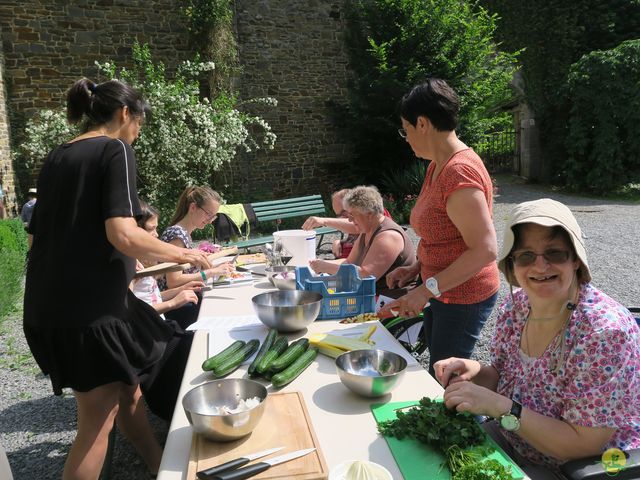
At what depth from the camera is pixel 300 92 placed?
13227 mm

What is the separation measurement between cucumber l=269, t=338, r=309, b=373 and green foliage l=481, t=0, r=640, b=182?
14.9m

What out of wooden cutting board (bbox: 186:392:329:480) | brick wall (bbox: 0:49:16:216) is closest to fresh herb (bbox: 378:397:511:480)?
wooden cutting board (bbox: 186:392:329:480)

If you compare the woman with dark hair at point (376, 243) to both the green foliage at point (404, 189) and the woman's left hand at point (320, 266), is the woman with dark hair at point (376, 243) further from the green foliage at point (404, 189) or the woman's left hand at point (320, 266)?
the green foliage at point (404, 189)

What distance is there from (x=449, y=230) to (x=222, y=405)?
1281 mm

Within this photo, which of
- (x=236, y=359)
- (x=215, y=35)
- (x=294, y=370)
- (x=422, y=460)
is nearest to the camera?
(x=422, y=460)

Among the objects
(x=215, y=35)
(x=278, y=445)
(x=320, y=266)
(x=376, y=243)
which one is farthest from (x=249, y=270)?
(x=215, y=35)

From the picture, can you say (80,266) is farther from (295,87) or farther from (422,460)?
(295,87)

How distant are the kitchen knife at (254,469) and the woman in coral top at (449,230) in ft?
3.48

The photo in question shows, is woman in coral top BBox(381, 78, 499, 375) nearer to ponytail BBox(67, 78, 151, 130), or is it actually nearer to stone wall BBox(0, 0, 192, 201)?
ponytail BBox(67, 78, 151, 130)

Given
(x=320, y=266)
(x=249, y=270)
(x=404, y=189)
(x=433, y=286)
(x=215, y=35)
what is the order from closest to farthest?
(x=433, y=286)
(x=320, y=266)
(x=249, y=270)
(x=404, y=189)
(x=215, y=35)

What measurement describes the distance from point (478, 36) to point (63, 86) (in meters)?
9.25

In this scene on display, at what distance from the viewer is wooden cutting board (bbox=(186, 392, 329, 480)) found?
1.31 meters

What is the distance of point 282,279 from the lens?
3.18 metres

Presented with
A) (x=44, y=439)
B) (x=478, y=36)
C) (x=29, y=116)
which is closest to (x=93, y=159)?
(x=44, y=439)
